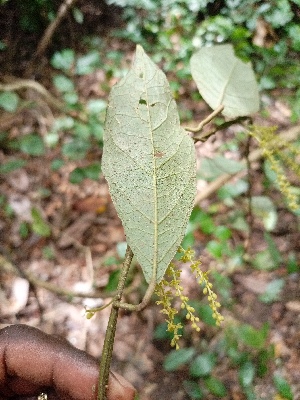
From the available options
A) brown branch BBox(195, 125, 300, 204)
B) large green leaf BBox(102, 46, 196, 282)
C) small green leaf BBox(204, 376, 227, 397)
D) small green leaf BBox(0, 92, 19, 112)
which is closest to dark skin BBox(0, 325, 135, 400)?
large green leaf BBox(102, 46, 196, 282)

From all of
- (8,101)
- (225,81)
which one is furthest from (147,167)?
(8,101)

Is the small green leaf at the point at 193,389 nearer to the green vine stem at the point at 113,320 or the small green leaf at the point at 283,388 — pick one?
the small green leaf at the point at 283,388

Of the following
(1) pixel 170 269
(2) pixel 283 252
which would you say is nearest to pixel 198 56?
(1) pixel 170 269

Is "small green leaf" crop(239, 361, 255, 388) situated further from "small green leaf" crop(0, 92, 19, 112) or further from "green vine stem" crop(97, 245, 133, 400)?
"small green leaf" crop(0, 92, 19, 112)

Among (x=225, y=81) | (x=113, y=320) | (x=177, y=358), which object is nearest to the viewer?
(x=113, y=320)

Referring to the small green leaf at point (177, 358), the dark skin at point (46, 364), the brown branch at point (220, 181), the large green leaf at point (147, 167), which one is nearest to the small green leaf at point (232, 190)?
the brown branch at point (220, 181)

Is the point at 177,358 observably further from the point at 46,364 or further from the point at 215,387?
the point at 46,364

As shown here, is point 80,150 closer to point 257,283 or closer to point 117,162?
point 257,283
